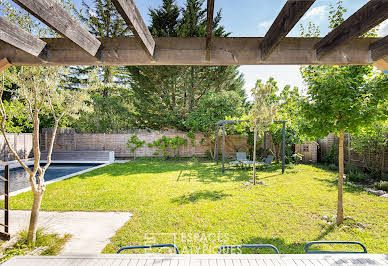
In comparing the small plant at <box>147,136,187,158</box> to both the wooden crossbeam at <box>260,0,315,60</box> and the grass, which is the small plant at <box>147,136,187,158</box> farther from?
the wooden crossbeam at <box>260,0,315,60</box>

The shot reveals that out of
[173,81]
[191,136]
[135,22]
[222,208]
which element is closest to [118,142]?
[191,136]

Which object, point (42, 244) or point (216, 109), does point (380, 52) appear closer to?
point (42, 244)

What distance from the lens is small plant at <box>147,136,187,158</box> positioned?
1321 cm

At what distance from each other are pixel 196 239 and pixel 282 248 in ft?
4.29

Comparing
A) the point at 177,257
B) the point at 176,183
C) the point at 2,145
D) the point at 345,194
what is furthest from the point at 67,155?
the point at 345,194

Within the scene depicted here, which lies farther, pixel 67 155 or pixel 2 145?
pixel 67 155

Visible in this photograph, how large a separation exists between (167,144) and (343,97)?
10929mm

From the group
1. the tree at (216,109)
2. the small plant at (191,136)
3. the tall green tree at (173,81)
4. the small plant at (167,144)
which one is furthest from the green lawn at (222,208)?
the tall green tree at (173,81)

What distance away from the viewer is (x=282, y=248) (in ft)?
9.94

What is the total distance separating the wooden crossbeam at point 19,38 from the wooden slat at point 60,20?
44 centimetres

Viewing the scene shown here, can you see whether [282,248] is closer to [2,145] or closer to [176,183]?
[176,183]

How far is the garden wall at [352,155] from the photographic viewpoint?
280 inches

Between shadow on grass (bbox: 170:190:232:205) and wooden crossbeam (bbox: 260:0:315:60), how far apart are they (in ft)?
13.1

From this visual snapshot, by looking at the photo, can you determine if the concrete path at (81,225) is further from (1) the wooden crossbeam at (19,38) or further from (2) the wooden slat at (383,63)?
(2) the wooden slat at (383,63)
